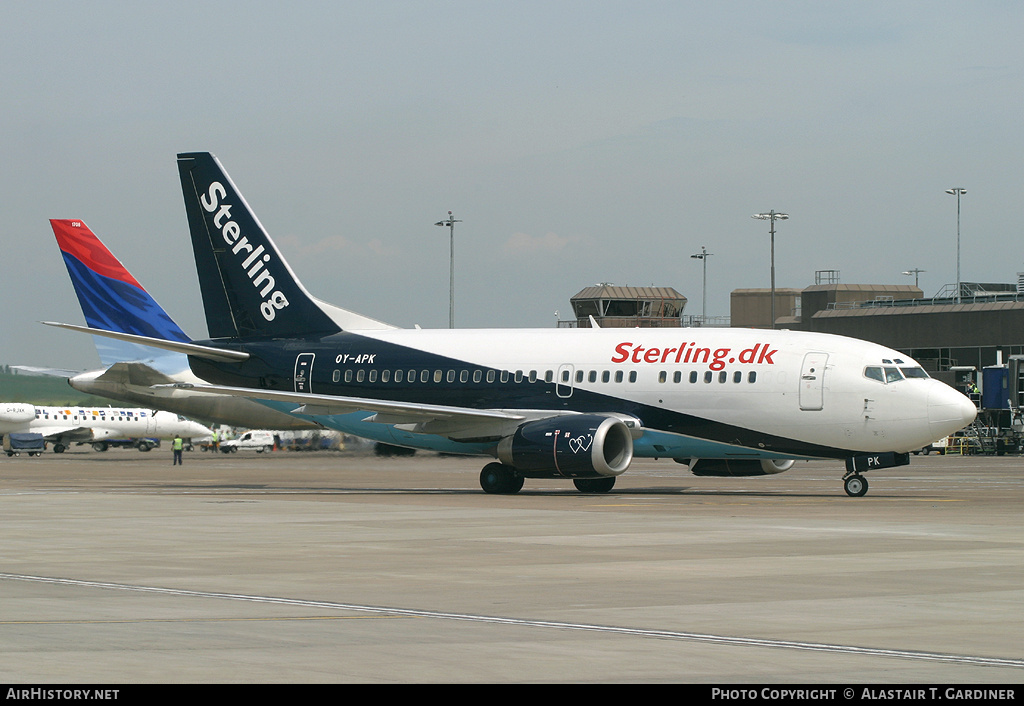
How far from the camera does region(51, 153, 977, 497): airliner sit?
110 ft

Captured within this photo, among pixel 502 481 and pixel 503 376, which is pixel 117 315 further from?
pixel 502 481

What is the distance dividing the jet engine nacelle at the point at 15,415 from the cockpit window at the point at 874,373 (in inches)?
3155

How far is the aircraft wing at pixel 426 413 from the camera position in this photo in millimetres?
35812

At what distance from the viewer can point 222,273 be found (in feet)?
139

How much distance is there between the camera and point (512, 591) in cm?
1516

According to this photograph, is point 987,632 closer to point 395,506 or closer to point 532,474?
point 395,506

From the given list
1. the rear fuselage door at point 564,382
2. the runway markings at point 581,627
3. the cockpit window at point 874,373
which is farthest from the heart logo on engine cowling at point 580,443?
the runway markings at point 581,627

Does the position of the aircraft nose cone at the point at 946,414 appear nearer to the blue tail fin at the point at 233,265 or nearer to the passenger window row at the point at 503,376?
the passenger window row at the point at 503,376

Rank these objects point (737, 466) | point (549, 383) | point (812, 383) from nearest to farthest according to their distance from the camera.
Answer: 1. point (812, 383)
2. point (549, 383)
3. point (737, 466)

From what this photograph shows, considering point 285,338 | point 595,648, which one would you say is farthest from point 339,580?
point 285,338

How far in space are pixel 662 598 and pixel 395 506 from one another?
1648 centimetres

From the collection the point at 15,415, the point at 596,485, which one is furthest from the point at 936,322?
the point at 596,485

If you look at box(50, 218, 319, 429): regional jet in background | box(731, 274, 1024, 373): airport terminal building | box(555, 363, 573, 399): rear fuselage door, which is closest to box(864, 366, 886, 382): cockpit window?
box(555, 363, 573, 399): rear fuselage door

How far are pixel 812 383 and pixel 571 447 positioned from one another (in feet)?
19.7
